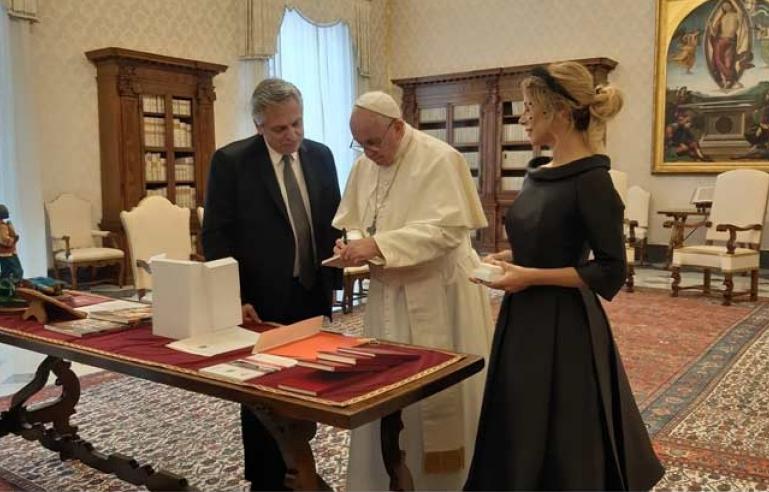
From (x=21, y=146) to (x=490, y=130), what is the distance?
624 cm

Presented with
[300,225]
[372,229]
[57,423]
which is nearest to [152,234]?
[57,423]

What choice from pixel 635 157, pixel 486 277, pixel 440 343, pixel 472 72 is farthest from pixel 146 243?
pixel 635 157

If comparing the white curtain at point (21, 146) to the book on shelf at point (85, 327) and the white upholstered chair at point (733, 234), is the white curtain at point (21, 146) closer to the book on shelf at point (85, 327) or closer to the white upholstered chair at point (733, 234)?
the book on shelf at point (85, 327)

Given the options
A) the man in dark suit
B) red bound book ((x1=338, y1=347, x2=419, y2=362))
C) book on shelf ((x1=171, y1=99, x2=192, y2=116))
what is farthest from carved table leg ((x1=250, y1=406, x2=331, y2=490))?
book on shelf ((x1=171, y1=99, x2=192, y2=116))

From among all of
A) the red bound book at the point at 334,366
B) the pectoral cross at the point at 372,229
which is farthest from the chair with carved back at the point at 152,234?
the red bound book at the point at 334,366

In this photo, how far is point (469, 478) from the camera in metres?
2.26

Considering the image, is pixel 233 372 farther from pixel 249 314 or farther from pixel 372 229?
pixel 372 229

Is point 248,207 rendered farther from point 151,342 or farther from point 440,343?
point 440,343

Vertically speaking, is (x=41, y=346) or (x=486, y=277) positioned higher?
(x=486, y=277)

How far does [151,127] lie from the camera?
8453mm

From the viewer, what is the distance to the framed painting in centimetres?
925

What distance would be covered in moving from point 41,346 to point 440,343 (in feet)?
4.35

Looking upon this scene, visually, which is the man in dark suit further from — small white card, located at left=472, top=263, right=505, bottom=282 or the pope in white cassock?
small white card, located at left=472, top=263, right=505, bottom=282

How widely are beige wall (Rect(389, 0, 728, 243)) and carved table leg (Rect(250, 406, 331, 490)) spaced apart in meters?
9.05
